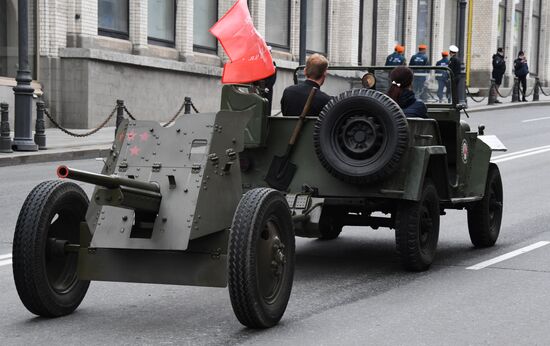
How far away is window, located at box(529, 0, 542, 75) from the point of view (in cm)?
5966

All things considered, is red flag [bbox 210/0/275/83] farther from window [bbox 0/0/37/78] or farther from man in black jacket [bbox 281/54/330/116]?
window [bbox 0/0/37/78]

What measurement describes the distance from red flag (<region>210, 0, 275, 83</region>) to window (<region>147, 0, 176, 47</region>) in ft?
66.1

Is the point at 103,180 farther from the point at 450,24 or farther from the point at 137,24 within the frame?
the point at 450,24

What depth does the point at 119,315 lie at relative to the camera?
687 centimetres

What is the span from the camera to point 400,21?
4444 centimetres

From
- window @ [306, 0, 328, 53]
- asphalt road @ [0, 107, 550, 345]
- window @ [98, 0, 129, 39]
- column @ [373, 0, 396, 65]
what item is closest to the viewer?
asphalt road @ [0, 107, 550, 345]

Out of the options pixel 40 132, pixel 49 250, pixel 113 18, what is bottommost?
pixel 49 250

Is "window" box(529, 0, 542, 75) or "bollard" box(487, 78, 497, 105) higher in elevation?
"window" box(529, 0, 542, 75)

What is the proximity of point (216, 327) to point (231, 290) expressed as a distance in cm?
49

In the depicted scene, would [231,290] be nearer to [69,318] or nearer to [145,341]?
[145,341]

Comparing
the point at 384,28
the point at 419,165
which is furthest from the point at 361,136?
the point at 384,28

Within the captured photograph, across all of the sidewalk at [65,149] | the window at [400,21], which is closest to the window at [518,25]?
the window at [400,21]

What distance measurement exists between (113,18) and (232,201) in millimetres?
21284

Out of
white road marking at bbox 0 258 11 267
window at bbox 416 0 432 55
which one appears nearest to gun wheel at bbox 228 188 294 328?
white road marking at bbox 0 258 11 267
